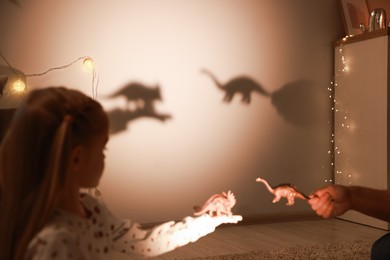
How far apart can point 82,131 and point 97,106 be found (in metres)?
0.07

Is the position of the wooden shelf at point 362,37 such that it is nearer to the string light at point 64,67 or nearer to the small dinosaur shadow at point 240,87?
the small dinosaur shadow at point 240,87

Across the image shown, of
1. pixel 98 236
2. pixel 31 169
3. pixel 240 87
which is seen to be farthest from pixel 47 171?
pixel 240 87

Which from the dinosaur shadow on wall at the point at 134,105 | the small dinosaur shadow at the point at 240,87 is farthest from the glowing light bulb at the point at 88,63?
the small dinosaur shadow at the point at 240,87

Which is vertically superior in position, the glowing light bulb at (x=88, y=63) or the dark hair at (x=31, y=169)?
the glowing light bulb at (x=88, y=63)

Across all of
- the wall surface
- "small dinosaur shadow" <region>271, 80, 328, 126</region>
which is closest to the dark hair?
the wall surface

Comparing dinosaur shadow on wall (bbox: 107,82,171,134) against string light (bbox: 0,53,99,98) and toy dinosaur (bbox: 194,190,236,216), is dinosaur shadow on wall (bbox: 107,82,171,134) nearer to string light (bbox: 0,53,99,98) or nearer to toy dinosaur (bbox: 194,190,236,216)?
string light (bbox: 0,53,99,98)

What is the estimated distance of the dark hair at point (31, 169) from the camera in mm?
963

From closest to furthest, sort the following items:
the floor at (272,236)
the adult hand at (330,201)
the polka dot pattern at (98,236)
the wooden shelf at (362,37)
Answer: the polka dot pattern at (98,236), the adult hand at (330,201), the floor at (272,236), the wooden shelf at (362,37)

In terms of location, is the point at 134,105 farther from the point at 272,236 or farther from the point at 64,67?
the point at 272,236

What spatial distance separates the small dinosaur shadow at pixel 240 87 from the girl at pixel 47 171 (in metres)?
2.18

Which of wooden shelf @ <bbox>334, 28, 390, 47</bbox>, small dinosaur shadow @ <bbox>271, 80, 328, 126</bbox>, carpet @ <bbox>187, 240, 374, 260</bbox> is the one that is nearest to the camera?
carpet @ <bbox>187, 240, 374, 260</bbox>

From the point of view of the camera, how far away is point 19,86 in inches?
105

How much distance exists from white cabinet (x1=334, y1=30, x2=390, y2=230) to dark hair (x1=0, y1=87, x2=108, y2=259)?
256 centimetres

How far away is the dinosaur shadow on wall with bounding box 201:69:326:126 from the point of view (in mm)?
3275
